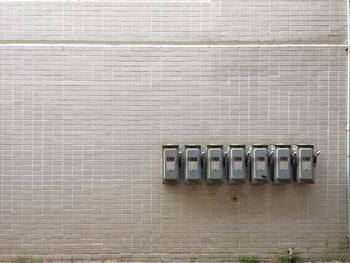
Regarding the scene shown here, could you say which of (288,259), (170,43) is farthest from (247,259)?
(170,43)

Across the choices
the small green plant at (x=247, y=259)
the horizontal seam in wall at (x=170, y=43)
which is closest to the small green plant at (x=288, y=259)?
the small green plant at (x=247, y=259)

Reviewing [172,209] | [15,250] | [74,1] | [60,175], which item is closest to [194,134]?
[172,209]

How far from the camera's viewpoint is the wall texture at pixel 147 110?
5.55 metres

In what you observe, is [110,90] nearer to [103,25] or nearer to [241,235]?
[103,25]

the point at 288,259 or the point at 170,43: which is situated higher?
the point at 170,43

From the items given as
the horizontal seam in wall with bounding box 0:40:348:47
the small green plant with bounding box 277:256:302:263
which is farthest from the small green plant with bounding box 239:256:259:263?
the horizontal seam in wall with bounding box 0:40:348:47

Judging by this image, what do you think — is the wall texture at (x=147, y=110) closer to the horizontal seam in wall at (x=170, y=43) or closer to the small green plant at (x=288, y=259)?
the horizontal seam in wall at (x=170, y=43)

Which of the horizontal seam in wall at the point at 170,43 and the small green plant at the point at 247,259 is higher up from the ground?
the horizontal seam in wall at the point at 170,43

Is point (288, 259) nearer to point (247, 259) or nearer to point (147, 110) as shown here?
point (247, 259)

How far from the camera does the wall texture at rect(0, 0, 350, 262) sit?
18.2ft

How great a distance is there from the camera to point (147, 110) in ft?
18.2

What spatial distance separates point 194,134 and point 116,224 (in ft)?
5.17

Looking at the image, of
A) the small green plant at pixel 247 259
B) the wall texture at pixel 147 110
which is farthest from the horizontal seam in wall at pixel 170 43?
the small green plant at pixel 247 259

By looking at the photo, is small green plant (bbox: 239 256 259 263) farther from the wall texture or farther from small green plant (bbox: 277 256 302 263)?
small green plant (bbox: 277 256 302 263)
